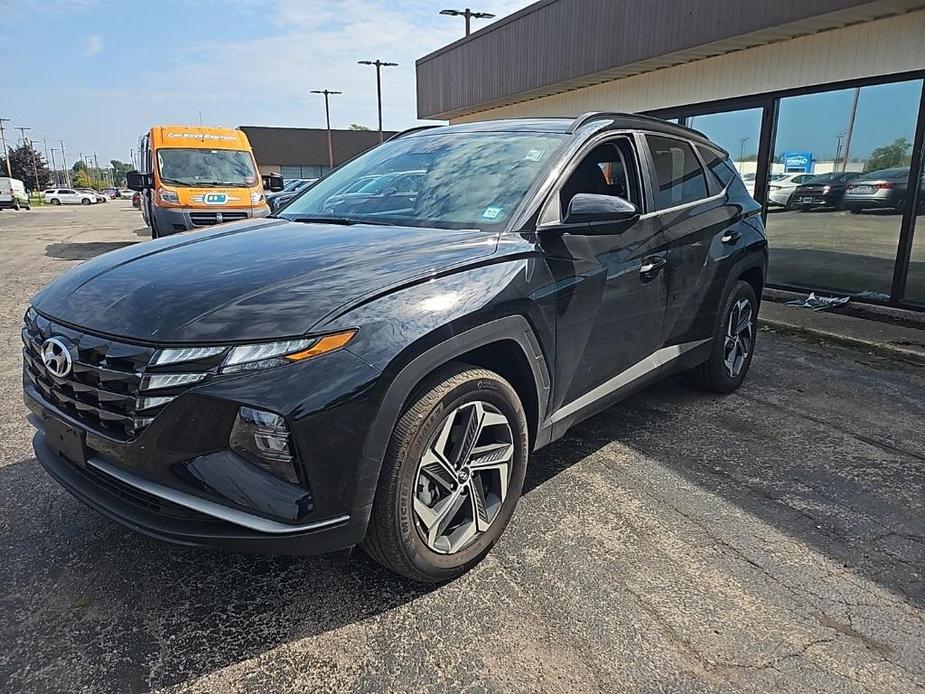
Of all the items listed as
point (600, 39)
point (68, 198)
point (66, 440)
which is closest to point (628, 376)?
point (66, 440)

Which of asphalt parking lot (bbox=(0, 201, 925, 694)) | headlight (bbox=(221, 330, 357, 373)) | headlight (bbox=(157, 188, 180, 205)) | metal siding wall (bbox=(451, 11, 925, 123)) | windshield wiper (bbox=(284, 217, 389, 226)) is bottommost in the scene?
asphalt parking lot (bbox=(0, 201, 925, 694))

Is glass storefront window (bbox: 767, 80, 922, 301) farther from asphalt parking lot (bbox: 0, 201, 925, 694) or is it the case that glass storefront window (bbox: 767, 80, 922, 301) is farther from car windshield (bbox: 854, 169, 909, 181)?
asphalt parking lot (bbox: 0, 201, 925, 694)

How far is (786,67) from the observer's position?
8117 millimetres

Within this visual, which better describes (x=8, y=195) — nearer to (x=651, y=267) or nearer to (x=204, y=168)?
(x=204, y=168)

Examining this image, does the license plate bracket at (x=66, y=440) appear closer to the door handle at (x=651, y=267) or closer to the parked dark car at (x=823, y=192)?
the door handle at (x=651, y=267)

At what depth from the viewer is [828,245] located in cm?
798

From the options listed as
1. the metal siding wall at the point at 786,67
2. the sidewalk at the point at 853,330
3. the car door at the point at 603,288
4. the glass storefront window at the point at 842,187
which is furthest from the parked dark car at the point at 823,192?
the car door at the point at 603,288

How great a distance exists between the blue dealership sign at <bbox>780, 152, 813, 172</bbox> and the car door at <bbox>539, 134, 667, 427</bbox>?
5.91 m

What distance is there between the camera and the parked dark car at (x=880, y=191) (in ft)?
23.0

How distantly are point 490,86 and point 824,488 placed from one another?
1330 centimetres

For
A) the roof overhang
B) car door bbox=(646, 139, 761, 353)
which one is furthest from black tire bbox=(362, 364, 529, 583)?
the roof overhang

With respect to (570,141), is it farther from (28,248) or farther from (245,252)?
(28,248)

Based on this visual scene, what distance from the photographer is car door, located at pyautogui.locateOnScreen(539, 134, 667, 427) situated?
2.75m

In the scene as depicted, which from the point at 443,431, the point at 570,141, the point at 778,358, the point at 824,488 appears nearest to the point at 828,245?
the point at 778,358
